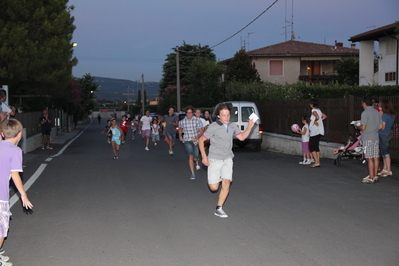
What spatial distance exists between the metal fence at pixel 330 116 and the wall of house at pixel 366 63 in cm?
1580

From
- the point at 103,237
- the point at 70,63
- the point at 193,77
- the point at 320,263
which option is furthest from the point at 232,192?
the point at 193,77

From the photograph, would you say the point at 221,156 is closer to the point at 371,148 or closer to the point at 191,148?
the point at 371,148

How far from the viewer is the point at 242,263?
211 inches

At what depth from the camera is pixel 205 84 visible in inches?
1972

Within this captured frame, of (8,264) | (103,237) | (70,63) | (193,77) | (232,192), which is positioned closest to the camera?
(8,264)

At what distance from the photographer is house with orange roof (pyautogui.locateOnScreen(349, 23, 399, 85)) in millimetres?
32531

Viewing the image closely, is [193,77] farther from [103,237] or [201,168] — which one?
[103,237]

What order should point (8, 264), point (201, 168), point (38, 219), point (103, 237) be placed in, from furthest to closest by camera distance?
point (201, 168)
point (38, 219)
point (103, 237)
point (8, 264)

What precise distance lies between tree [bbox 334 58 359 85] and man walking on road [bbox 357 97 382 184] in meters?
32.8

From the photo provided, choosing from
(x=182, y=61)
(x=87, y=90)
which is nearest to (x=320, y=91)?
(x=182, y=61)

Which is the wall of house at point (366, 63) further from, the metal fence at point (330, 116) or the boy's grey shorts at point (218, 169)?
the boy's grey shorts at point (218, 169)

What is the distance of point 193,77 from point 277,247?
47.9 metres

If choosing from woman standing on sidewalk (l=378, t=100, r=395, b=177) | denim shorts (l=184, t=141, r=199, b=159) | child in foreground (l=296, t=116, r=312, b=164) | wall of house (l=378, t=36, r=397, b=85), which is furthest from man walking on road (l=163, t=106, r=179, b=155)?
wall of house (l=378, t=36, r=397, b=85)

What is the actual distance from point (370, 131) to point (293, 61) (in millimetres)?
36679
